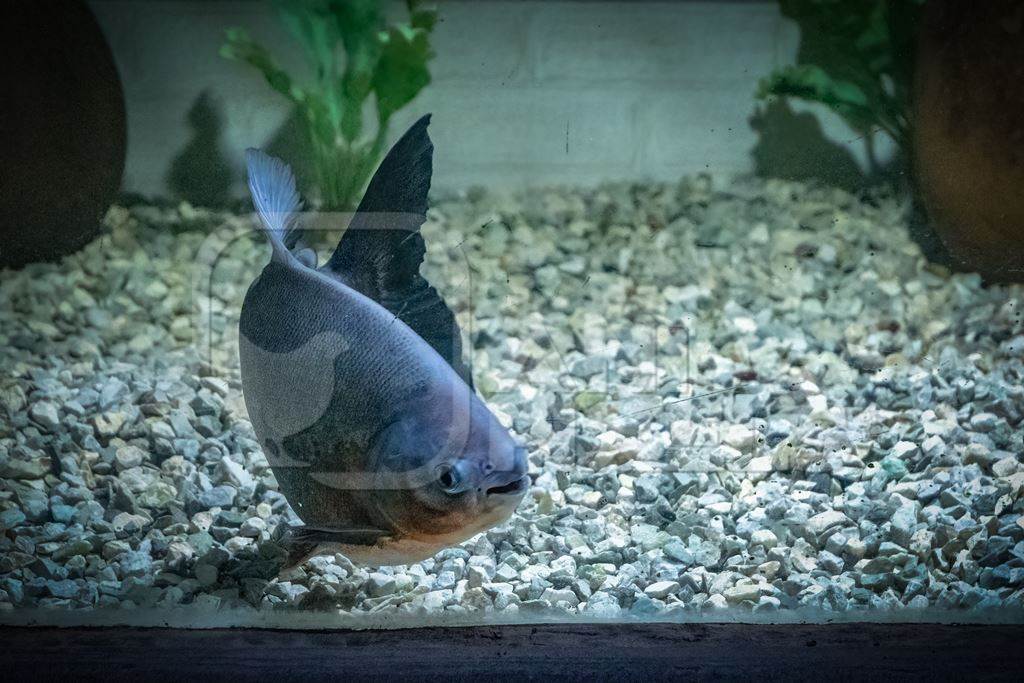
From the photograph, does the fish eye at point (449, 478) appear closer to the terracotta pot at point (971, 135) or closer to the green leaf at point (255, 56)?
the green leaf at point (255, 56)

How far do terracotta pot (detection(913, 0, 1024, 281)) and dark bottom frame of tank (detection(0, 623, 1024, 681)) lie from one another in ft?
2.68

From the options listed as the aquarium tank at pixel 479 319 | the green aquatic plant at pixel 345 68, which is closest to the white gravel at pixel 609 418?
the aquarium tank at pixel 479 319

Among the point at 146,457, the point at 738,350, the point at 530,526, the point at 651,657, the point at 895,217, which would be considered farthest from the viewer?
the point at 738,350

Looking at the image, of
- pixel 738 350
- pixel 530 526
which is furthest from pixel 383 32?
pixel 738 350

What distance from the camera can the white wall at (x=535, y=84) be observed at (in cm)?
177

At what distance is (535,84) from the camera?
187 centimetres

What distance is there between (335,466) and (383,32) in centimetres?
108

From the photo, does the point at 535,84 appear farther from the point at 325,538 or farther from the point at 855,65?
the point at 325,538

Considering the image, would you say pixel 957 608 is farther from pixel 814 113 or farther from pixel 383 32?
pixel 383 32

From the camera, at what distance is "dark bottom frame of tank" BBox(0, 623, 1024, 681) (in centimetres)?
138

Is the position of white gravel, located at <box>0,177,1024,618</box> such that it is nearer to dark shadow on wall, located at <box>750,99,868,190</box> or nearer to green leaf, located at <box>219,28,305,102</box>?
dark shadow on wall, located at <box>750,99,868,190</box>

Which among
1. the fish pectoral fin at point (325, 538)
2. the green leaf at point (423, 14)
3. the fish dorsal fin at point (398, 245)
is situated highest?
the green leaf at point (423, 14)

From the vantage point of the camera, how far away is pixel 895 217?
197 centimetres

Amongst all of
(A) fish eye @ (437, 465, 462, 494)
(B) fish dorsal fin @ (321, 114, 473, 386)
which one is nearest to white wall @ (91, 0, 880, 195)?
(B) fish dorsal fin @ (321, 114, 473, 386)
